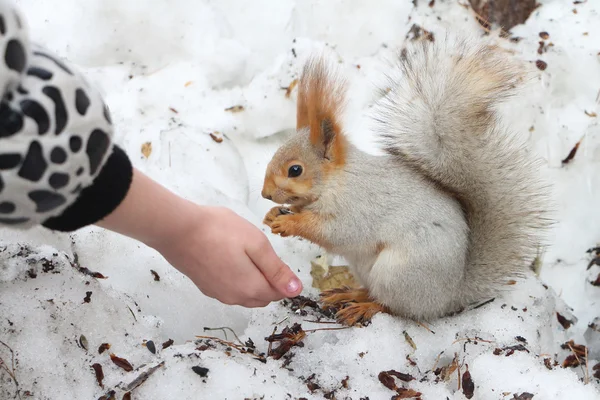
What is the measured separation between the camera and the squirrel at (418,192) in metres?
1.15

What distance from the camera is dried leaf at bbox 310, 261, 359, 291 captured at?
1.44 m

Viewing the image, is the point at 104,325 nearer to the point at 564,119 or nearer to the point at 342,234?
the point at 342,234

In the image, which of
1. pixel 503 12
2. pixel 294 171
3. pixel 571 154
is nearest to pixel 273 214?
pixel 294 171

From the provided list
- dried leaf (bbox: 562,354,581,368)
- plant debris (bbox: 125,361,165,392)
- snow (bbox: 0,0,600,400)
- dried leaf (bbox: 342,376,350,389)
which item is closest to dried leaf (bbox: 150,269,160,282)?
snow (bbox: 0,0,600,400)

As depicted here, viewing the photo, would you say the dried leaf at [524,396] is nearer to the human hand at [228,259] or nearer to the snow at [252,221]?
the snow at [252,221]

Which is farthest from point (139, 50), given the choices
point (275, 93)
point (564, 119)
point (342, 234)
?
point (564, 119)

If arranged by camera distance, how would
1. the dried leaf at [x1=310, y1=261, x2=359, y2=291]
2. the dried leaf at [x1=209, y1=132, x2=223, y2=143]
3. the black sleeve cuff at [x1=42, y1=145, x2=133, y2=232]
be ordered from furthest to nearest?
1. the dried leaf at [x1=209, y1=132, x2=223, y2=143]
2. the dried leaf at [x1=310, y1=261, x2=359, y2=291]
3. the black sleeve cuff at [x1=42, y1=145, x2=133, y2=232]

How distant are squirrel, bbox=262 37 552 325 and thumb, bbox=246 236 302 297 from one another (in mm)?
227

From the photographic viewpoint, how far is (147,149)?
5.07ft

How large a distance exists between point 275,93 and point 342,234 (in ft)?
2.12

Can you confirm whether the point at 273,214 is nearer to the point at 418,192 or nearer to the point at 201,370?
the point at 418,192

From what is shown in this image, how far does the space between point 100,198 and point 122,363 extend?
37 centimetres

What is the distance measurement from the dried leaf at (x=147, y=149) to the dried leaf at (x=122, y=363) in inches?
27.0

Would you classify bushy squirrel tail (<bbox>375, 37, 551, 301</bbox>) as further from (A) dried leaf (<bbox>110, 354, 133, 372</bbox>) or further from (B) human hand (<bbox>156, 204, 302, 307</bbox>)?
(A) dried leaf (<bbox>110, 354, 133, 372</bbox>)
